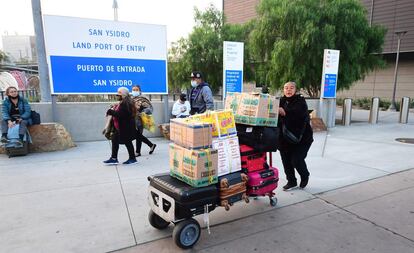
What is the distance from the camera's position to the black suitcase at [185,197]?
9.16 ft

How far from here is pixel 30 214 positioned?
11.7 ft

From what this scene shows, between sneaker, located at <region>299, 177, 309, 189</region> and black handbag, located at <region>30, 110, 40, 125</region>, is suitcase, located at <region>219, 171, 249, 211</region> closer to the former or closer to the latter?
sneaker, located at <region>299, 177, 309, 189</region>

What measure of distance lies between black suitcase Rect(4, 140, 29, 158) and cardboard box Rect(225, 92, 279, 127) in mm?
4933

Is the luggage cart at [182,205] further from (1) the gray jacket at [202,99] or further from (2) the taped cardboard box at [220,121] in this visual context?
(1) the gray jacket at [202,99]

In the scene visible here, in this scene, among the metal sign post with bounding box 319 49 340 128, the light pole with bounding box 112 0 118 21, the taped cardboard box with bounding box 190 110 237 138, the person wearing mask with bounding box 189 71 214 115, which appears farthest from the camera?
the light pole with bounding box 112 0 118 21

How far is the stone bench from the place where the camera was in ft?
21.5

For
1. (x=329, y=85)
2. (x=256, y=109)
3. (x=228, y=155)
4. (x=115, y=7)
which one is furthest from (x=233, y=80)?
(x=228, y=155)

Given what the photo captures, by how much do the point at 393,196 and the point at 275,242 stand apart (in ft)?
7.42

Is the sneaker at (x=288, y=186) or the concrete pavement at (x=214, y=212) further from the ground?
the sneaker at (x=288, y=186)

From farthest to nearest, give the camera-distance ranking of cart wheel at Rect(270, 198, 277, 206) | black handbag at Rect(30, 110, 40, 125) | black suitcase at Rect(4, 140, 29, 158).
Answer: black handbag at Rect(30, 110, 40, 125) < black suitcase at Rect(4, 140, 29, 158) < cart wheel at Rect(270, 198, 277, 206)

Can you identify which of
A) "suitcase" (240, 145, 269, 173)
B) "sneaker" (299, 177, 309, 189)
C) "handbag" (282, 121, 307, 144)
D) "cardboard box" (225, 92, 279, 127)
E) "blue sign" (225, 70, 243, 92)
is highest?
"blue sign" (225, 70, 243, 92)

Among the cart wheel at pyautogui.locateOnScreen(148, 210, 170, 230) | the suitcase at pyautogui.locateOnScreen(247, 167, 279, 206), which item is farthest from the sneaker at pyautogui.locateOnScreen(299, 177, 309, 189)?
the cart wheel at pyautogui.locateOnScreen(148, 210, 170, 230)

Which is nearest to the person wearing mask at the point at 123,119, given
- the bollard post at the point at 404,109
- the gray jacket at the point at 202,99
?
the gray jacket at the point at 202,99

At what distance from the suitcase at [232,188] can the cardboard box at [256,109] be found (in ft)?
2.04
